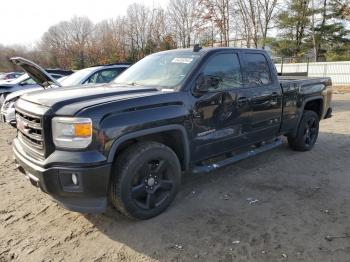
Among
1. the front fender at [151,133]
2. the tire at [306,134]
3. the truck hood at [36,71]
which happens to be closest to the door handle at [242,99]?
the front fender at [151,133]

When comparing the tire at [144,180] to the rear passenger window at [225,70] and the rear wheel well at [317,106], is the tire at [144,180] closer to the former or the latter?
the rear passenger window at [225,70]

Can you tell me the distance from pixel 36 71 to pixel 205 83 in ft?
13.0

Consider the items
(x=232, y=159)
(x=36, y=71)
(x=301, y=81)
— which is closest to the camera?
(x=232, y=159)

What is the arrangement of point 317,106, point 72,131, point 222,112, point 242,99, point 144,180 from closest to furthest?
point 72,131 < point 144,180 < point 222,112 < point 242,99 < point 317,106

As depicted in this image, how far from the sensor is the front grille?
3328mm

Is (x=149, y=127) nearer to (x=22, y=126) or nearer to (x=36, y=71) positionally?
(x=22, y=126)

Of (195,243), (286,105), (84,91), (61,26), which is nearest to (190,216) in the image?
(195,243)

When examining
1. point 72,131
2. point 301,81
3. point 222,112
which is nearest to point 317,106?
point 301,81

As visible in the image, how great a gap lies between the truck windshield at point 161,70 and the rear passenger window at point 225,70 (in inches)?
8.8

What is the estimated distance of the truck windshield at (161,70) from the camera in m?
4.22

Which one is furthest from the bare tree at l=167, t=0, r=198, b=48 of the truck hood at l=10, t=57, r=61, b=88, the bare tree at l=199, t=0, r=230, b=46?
the truck hood at l=10, t=57, r=61, b=88

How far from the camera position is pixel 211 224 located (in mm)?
3678

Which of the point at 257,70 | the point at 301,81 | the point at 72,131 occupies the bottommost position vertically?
the point at 72,131

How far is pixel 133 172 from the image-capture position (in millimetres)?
3514
